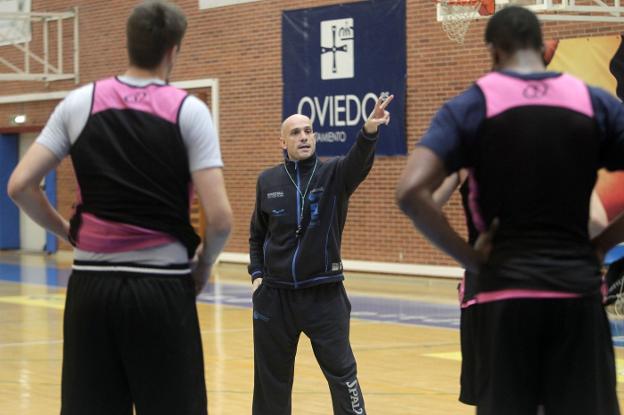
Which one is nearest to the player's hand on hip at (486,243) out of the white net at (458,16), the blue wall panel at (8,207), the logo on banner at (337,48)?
the white net at (458,16)

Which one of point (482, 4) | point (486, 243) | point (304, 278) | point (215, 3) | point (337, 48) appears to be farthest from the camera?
point (215, 3)

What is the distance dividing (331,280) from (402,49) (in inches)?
533

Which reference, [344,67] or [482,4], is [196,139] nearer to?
[482,4]

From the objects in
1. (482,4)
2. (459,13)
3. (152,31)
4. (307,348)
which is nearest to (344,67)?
(459,13)

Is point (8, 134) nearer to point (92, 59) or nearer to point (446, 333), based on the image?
point (92, 59)

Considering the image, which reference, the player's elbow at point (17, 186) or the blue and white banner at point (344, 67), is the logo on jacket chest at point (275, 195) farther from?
the blue and white banner at point (344, 67)

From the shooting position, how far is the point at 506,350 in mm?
4113

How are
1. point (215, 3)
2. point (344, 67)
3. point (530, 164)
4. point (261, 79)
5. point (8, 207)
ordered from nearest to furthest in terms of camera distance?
1. point (530, 164)
2. point (344, 67)
3. point (261, 79)
4. point (215, 3)
5. point (8, 207)

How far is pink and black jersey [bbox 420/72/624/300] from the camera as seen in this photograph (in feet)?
13.3

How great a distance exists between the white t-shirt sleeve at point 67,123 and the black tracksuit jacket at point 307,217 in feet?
9.78

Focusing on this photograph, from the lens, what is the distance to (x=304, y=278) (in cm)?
743

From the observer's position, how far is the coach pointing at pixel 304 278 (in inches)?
293

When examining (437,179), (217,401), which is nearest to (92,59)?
(217,401)

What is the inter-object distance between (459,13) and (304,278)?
1129 cm
